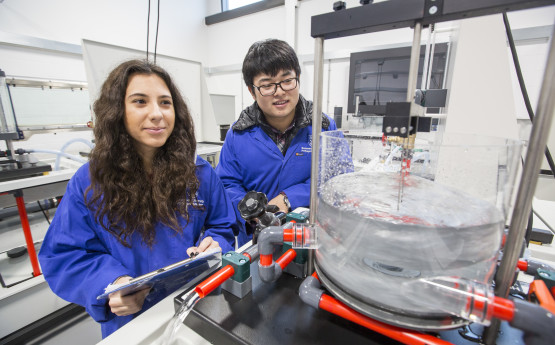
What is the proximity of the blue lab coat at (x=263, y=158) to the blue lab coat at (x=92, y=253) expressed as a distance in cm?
38

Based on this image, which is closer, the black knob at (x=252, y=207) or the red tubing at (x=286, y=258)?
the red tubing at (x=286, y=258)

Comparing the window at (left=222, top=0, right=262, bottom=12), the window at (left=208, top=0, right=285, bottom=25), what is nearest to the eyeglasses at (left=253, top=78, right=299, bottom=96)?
the window at (left=208, top=0, right=285, bottom=25)

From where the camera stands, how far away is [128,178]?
92 cm

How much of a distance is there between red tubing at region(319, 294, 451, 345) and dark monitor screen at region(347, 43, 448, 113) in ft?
8.08

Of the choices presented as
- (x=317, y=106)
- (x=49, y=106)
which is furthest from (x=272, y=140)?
(x=49, y=106)

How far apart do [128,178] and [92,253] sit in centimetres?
27

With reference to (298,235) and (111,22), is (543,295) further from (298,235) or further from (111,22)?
(111,22)

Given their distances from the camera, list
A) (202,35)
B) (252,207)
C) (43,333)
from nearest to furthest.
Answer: (252,207), (43,333), (202,35)

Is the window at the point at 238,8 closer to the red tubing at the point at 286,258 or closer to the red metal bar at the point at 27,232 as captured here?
the red metal bar at the point at 27,232

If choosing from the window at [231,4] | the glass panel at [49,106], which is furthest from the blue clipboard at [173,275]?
the window at [231,4]

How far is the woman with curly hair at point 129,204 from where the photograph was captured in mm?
782

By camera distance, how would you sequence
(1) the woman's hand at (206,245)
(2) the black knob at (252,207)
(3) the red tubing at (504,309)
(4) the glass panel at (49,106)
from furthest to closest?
(4) the glass panel at (49,106) → (1) the woman's hand at (206,245) → (2) the black knob at (252,207) → (3) the red tubing at (504,309)

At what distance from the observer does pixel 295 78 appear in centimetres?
118

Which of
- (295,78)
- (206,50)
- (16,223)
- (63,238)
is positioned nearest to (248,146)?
(295,78)
